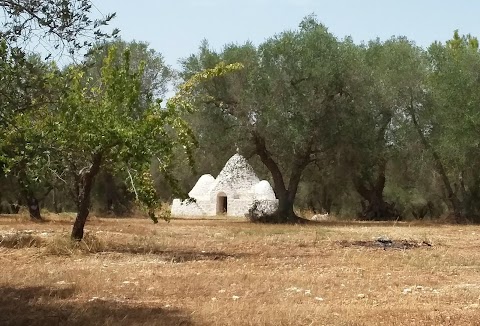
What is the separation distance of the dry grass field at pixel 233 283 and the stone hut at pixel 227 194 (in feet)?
79.5

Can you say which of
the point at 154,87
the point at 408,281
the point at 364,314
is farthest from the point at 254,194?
→ the point at 364,314

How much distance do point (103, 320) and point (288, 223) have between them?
82.0 ft

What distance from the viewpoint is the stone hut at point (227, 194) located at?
4188 cm

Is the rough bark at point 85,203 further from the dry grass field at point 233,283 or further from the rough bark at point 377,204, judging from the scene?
the rough bark at point 377,204

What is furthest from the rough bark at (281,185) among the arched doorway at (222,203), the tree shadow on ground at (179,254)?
the tree shadow on ground at (179,254)

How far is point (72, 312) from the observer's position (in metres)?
7.74

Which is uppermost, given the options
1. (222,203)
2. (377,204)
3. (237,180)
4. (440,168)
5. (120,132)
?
(440,168)

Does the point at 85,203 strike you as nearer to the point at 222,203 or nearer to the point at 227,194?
the point at 227,194

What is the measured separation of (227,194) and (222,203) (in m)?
1.54

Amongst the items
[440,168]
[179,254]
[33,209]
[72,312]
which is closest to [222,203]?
[440,168]

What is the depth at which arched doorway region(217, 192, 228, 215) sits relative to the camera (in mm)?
44219

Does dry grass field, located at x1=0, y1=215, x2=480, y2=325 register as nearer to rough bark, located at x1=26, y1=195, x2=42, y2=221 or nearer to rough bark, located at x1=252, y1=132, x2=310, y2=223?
rough bark, located at x1=26, y1=195, x2=42, y2=221

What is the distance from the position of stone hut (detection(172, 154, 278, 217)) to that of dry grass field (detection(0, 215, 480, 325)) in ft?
79.5

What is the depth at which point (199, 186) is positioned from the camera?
4631 cm
